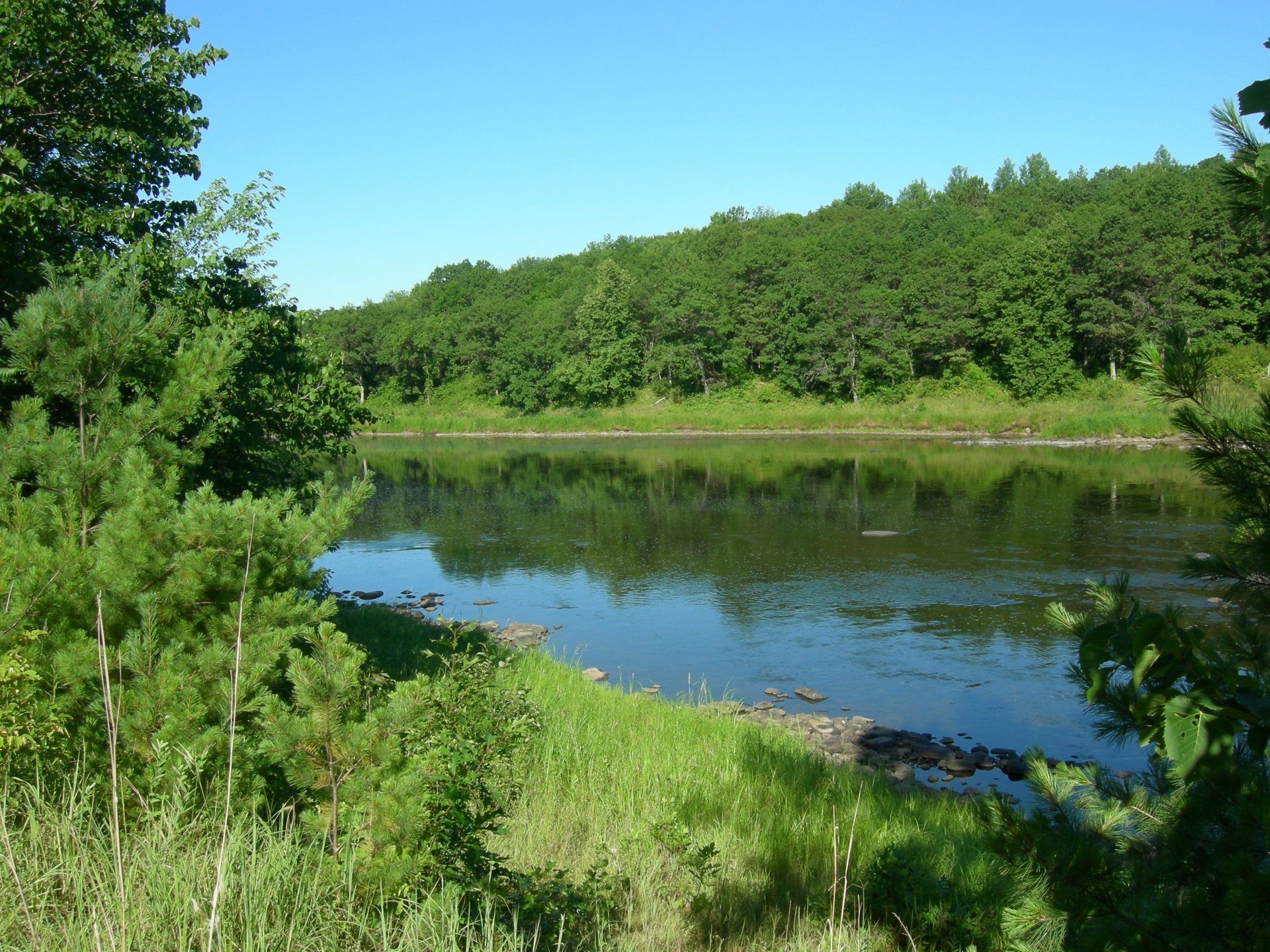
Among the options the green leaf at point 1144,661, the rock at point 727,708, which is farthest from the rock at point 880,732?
the green leaf at point 1144,661

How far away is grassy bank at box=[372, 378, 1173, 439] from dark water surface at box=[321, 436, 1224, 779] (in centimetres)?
674

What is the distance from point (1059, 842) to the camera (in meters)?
→ 3.37

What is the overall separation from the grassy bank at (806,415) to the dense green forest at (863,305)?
1.59m

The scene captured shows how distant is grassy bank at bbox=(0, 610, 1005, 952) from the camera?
→ 3.26 meters

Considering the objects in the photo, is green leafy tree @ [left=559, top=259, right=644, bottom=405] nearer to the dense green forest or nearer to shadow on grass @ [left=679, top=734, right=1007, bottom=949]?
the dense green forest

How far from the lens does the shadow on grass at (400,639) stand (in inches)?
422

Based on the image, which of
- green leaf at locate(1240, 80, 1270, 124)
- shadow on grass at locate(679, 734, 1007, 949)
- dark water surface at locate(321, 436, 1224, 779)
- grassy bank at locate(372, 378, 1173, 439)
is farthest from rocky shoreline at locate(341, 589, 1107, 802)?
grassy bank at locate(372, 378, 1173, 439)

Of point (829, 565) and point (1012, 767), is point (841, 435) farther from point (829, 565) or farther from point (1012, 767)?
point (1012, 767)

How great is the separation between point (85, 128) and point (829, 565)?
56.2ft

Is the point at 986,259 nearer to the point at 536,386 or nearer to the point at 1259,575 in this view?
the point at 536,386

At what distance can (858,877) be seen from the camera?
6066 millimetres

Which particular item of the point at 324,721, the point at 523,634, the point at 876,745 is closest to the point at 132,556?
the point at 324,721

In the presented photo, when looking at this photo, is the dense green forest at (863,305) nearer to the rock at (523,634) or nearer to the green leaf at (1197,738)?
the rock at (523,634)

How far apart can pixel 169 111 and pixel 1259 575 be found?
10.4 meters
